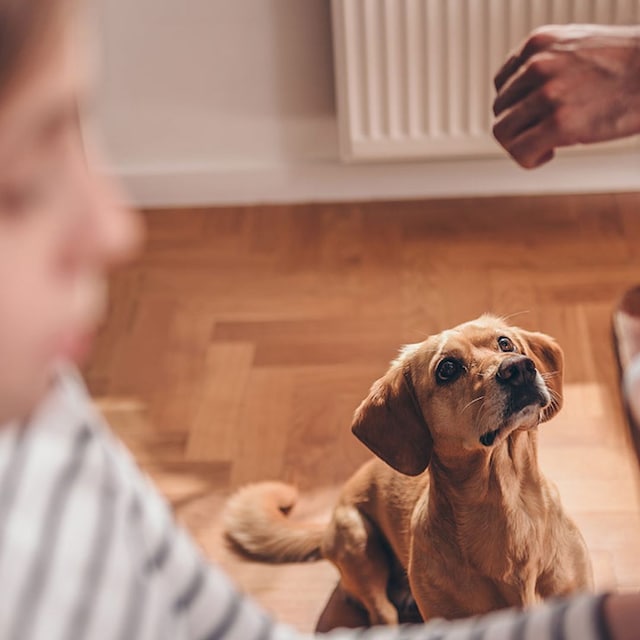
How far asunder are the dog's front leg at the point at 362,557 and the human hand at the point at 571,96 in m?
0.80

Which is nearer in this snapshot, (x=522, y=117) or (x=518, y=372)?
(x=522, y=117)

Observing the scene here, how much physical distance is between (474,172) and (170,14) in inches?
33.9

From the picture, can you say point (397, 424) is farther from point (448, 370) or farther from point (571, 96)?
point (571, 96)

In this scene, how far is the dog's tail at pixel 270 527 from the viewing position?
5.84ft

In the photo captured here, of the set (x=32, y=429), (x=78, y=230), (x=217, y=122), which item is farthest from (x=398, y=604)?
(x=217, y=122)

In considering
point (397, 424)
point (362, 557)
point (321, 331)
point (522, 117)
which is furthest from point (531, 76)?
point (321, 331)

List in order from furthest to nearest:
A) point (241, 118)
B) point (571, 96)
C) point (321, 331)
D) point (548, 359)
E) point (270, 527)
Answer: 1. point (241, 118)
2. point (321, 331)
3. point (270, 527)
4. point (548, 359)
5. point (571, 96)

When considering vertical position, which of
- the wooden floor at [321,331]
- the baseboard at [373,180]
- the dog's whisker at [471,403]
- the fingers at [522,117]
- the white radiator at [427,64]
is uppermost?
the fingers at [522,117]

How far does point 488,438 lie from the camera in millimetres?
1047

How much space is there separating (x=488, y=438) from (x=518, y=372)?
91 mm

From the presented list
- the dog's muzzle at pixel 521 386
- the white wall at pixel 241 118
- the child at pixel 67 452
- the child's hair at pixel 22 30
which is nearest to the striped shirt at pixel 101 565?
the child at pixel 67 452

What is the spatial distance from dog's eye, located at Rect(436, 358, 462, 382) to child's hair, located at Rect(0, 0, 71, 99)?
74 centimetres

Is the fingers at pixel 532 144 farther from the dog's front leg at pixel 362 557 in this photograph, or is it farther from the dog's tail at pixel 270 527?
the dog's tail at pixel 270 527

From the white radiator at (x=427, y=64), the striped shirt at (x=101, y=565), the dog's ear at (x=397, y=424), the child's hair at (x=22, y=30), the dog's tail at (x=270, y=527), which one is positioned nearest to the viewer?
the child's hair at (x=22, y=30)
